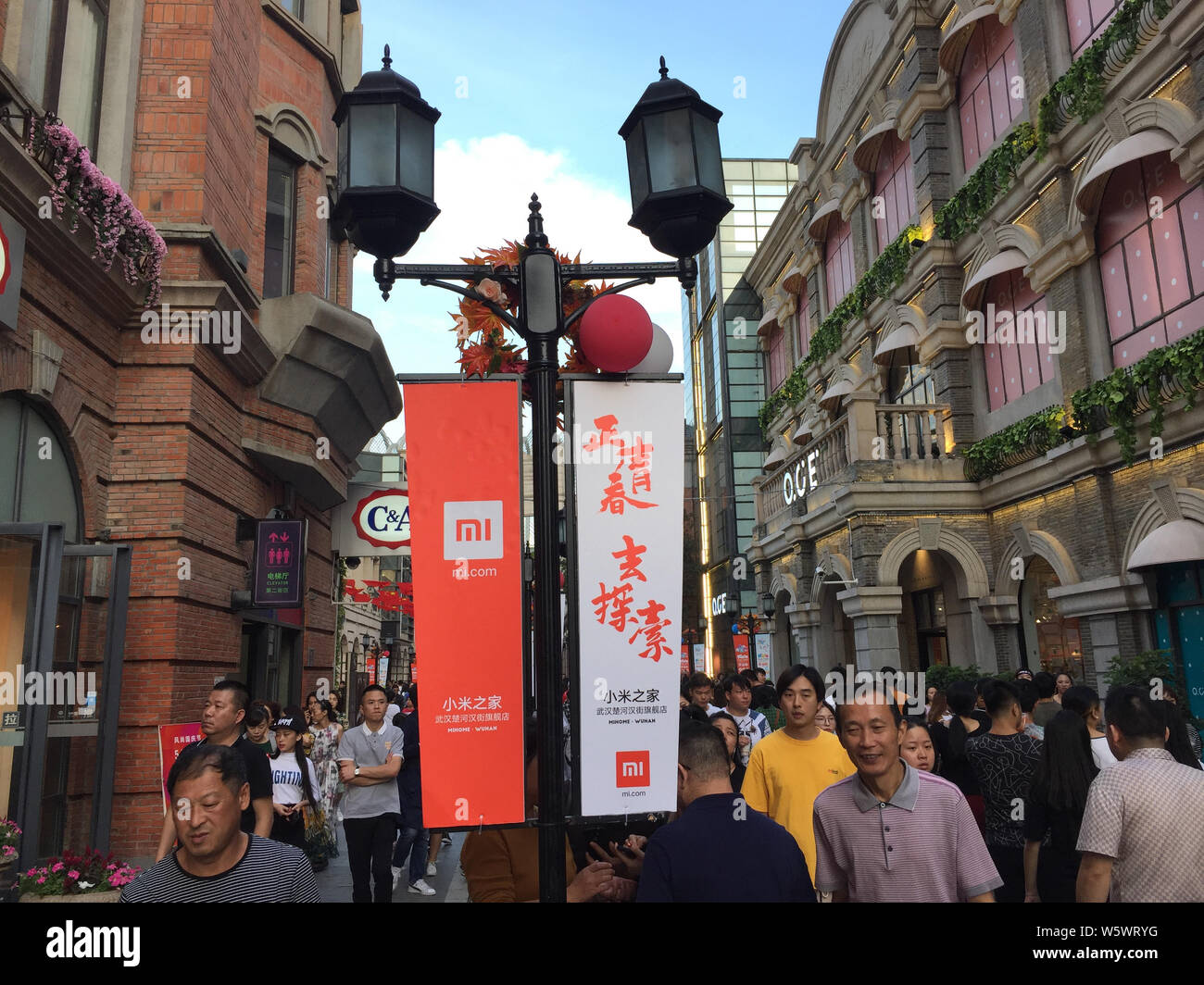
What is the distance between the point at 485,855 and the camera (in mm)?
3627

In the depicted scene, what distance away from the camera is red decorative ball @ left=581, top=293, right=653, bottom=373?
369 cm

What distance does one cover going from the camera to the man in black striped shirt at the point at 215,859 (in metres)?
2.93

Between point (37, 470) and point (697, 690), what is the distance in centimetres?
631

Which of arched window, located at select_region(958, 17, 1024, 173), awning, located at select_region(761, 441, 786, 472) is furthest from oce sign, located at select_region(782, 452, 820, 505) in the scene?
arched window, located at select_region(958, 17, 1024, 173)

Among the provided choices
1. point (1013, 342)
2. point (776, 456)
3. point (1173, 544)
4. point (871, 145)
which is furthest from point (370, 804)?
point (776, 456)

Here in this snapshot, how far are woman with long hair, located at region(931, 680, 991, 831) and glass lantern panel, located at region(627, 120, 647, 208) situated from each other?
3.91 meters

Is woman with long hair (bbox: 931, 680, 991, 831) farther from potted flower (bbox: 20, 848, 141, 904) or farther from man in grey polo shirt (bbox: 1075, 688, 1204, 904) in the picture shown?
potted flower (bbox: 20, 848, 141, 904)

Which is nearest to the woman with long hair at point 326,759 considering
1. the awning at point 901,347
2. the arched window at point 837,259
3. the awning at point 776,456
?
the awning at point 901,347

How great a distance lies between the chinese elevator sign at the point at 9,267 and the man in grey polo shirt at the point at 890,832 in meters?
6.56

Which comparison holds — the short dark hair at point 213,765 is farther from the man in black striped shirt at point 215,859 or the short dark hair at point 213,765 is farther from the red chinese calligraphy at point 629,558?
the red chinese calligraphy at point 629,558
